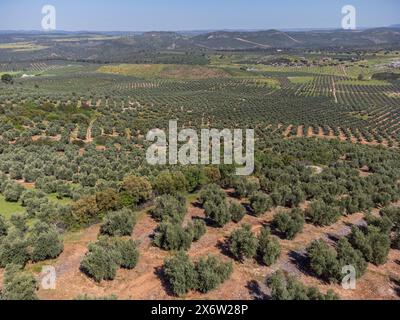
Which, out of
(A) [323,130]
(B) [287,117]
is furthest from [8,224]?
(B) [287,117]

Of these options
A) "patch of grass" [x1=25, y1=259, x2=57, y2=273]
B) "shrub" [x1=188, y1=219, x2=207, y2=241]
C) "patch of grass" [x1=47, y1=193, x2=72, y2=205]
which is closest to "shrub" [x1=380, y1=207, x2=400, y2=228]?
"shrub" [x1=188, y1=219, x2=207, y2=241]

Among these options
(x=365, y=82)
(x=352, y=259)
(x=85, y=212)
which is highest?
(x=365, y=82)

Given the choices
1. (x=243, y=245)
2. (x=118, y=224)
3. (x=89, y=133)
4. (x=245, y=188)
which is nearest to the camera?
(x=243, y=245)

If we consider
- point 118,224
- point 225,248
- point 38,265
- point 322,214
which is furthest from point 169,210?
point 322,214

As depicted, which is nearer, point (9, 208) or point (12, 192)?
point (9, 208)

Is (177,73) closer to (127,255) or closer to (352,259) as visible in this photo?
(127,255)

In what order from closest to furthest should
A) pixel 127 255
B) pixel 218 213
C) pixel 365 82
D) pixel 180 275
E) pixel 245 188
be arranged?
pixel 180 275
pixel 127 255
pixel 218 213
pixel 245 188
pixel 365 82

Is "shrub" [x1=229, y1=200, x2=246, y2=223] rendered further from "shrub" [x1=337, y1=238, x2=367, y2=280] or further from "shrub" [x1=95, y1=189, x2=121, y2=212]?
"shrub" [x1=95, y1=189, x2=121, y2=212]
